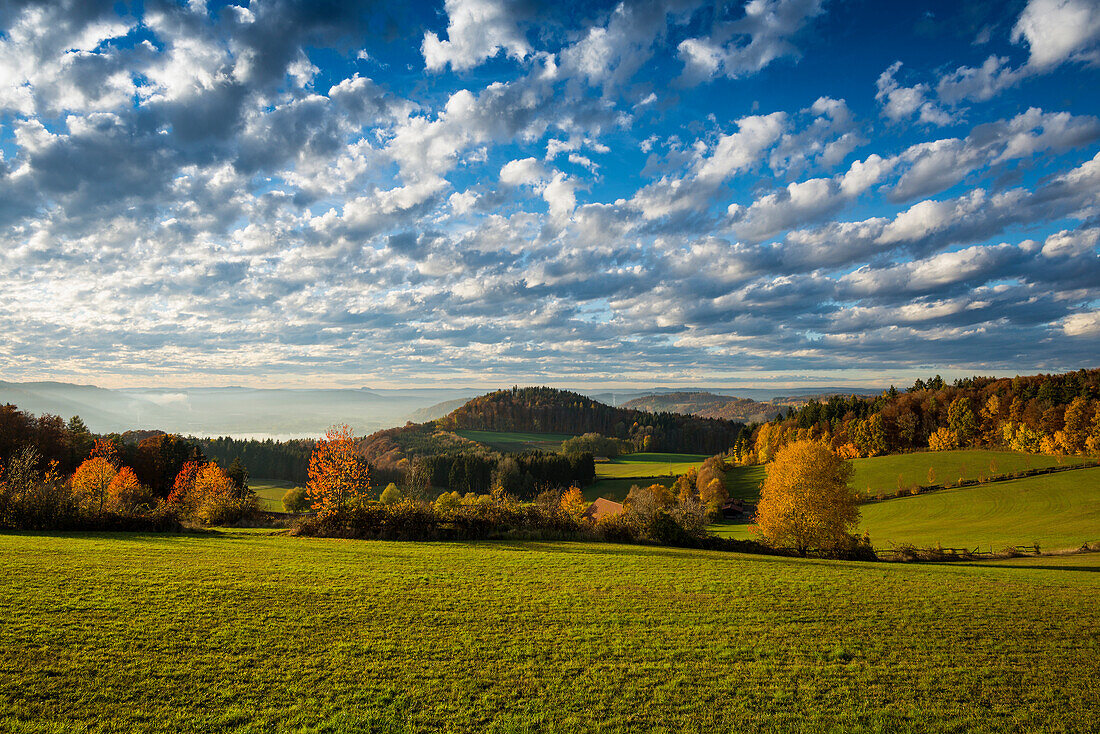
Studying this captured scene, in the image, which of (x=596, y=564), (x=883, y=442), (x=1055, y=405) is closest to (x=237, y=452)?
(x=596, y=564)

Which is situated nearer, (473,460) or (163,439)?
(163,439)

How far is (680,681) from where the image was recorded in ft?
28.1

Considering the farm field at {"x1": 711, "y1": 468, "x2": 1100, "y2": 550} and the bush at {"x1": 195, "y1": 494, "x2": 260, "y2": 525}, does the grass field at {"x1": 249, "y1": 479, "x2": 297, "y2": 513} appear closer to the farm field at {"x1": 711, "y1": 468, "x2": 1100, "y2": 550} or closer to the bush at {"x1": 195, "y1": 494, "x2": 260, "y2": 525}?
the bush at {"x1": 195, "y1": 494, "x2": 260, "y2": 525}

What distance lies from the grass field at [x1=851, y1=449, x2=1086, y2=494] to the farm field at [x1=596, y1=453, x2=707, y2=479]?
33.1 meters

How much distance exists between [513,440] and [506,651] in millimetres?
160700

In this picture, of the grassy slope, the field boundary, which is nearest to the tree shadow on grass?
the grassy slope

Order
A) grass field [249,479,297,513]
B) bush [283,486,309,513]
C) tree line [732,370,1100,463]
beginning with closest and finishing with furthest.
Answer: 1. tree line [732,370,1100,463]
2. bush [283,486,309,513]
3. grass field [249,479,297,513]

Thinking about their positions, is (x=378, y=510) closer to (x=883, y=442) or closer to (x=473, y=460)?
(x=473, y=460)

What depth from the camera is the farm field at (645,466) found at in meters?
106

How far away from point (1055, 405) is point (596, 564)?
9248cm

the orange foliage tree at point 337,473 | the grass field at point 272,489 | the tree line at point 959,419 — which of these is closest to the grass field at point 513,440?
the grass field at point 272,489

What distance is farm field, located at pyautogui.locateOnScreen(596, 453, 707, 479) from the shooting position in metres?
106

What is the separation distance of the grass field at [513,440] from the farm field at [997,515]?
95587 millimetres

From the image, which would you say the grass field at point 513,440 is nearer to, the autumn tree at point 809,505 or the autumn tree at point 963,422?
the autumn tree at point 963,422
